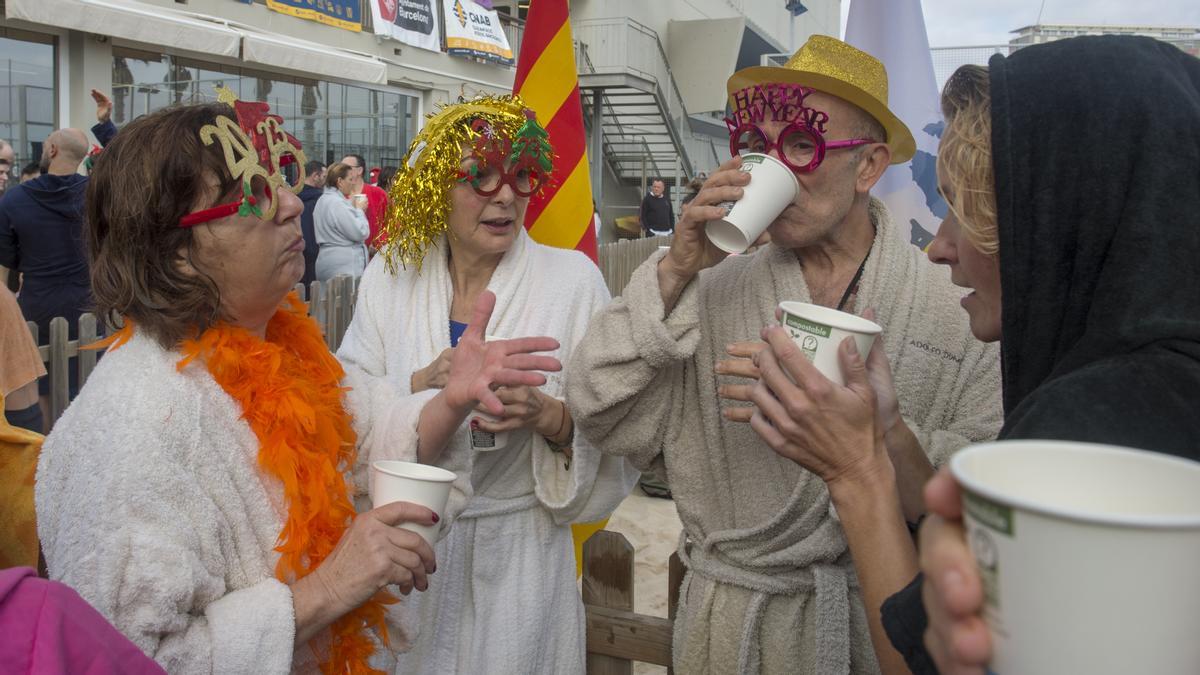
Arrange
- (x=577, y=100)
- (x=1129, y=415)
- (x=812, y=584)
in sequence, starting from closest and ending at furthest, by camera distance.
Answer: (x=1129, y=415), (x=812, y=584), (x=577, y=100)

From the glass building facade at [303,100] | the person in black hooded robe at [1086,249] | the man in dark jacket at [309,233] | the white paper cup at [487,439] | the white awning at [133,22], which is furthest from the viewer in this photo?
the glass building facade at [303,100]

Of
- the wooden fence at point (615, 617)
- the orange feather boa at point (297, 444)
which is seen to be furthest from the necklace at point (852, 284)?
the orange feather boa at point (297, 444)

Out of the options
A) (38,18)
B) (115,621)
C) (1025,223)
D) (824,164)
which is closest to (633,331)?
(824,164)

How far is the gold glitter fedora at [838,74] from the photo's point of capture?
216 cm

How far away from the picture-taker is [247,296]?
191 cm

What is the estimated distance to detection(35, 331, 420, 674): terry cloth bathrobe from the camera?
5.15 feet

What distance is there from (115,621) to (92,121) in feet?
36.8

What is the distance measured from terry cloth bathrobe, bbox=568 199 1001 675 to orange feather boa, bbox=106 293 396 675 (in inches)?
22.6

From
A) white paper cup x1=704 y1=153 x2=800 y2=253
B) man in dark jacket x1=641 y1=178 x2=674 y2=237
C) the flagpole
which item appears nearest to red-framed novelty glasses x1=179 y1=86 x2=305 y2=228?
white paper cup x1=704 y1=153 x2=800 y2=253

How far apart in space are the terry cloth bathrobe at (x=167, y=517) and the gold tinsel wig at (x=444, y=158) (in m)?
1.15

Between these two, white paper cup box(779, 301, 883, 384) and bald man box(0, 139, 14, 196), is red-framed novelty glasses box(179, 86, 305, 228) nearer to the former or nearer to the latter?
white paper cup box(779, 301, 883, 384)

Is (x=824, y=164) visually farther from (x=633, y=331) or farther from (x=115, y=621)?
(x=115, y=621)

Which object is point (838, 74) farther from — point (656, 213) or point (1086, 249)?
point (656, 213)

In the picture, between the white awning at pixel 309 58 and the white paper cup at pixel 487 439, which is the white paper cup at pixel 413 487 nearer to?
the white paper cup at pixel 487 439
